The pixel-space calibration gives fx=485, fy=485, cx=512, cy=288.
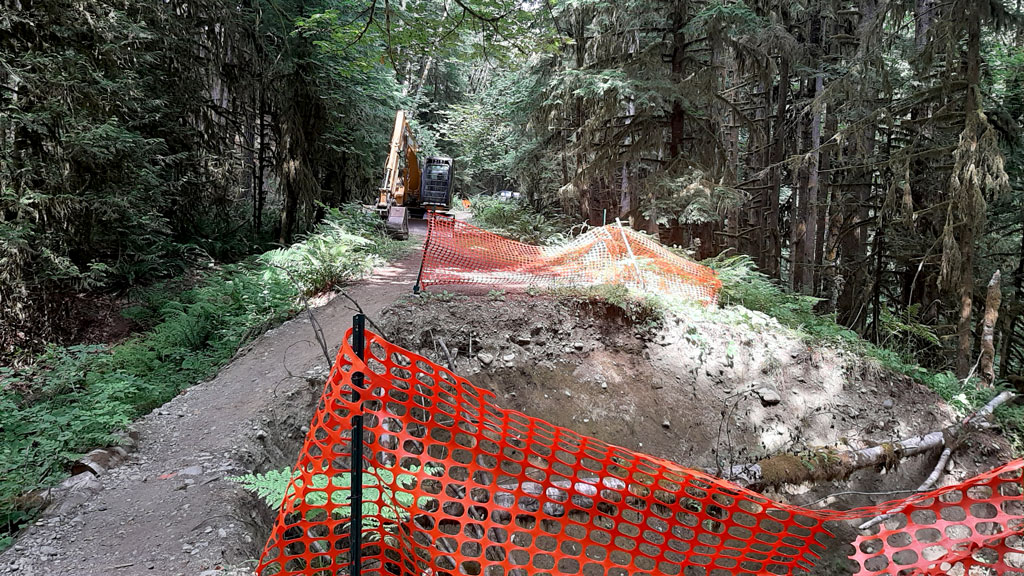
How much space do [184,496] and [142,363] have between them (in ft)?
10.8

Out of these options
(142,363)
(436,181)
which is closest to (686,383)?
(142,363)

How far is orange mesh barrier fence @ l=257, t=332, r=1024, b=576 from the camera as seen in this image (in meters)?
2.13

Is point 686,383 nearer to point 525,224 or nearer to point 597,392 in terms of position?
point 597,392

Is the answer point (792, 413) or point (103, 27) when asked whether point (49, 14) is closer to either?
point (103, 27)

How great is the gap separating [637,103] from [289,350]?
7011 mm

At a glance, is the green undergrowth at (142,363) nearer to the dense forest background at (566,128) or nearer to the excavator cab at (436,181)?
the dense forest background at (566,128)

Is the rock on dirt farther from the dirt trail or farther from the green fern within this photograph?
the green fern

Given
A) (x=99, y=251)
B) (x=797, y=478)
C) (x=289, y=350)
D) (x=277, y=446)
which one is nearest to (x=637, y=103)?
(x=797, y=478)

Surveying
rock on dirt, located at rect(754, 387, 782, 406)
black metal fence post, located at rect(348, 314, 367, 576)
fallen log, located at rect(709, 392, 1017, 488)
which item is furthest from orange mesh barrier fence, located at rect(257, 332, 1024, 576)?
rock on dirt, located at rect(754, 387, 782, 406)

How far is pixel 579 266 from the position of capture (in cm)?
827

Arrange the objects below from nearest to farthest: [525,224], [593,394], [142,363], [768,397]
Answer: [142,363]
[593,394]
[768,397]
[525,224]

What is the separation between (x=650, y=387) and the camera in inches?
248

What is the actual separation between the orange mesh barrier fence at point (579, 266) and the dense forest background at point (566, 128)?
125cm

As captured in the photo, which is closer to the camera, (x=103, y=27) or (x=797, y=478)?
(x=797, y=478)
